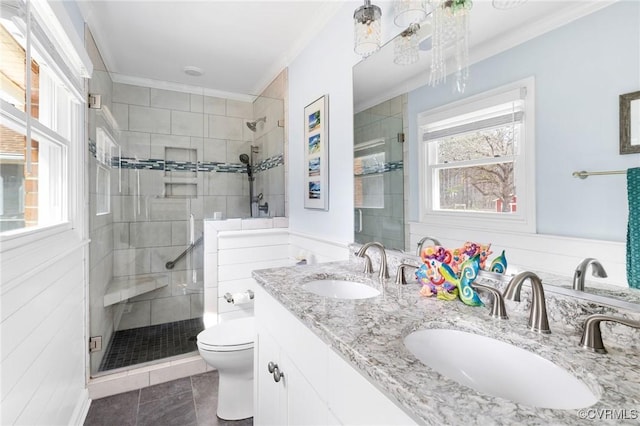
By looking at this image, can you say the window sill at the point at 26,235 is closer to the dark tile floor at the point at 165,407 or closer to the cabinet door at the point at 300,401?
the cabinet door at the point at 300,401

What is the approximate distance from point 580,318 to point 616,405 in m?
0.34

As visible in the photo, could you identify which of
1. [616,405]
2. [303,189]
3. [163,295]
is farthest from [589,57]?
[163,295]

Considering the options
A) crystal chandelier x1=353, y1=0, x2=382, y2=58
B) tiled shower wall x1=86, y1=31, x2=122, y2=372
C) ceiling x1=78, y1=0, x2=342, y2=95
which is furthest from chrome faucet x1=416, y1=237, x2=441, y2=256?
tiled shower wall x1=86, y1=31, x2=122, y2=372

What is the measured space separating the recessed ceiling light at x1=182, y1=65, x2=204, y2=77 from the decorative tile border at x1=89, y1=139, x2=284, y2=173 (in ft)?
2.69

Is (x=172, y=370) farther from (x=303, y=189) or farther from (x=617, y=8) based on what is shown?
(x=617, y=8)

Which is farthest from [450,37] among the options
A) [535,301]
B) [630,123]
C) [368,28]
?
[535,301]

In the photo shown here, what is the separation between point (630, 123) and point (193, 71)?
2.98 m

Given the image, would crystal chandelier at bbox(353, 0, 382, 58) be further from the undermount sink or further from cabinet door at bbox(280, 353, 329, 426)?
cabinet door at bbox(280, 353, 329, 426)

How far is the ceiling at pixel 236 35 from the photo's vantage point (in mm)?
1001

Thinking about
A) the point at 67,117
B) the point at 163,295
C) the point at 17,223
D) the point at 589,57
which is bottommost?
the point at 163,295

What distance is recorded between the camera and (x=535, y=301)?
0.79 meters

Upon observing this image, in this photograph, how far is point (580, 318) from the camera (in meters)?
0.78

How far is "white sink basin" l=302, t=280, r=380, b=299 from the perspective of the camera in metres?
1.35

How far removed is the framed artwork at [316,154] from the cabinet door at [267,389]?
1.02 meters
